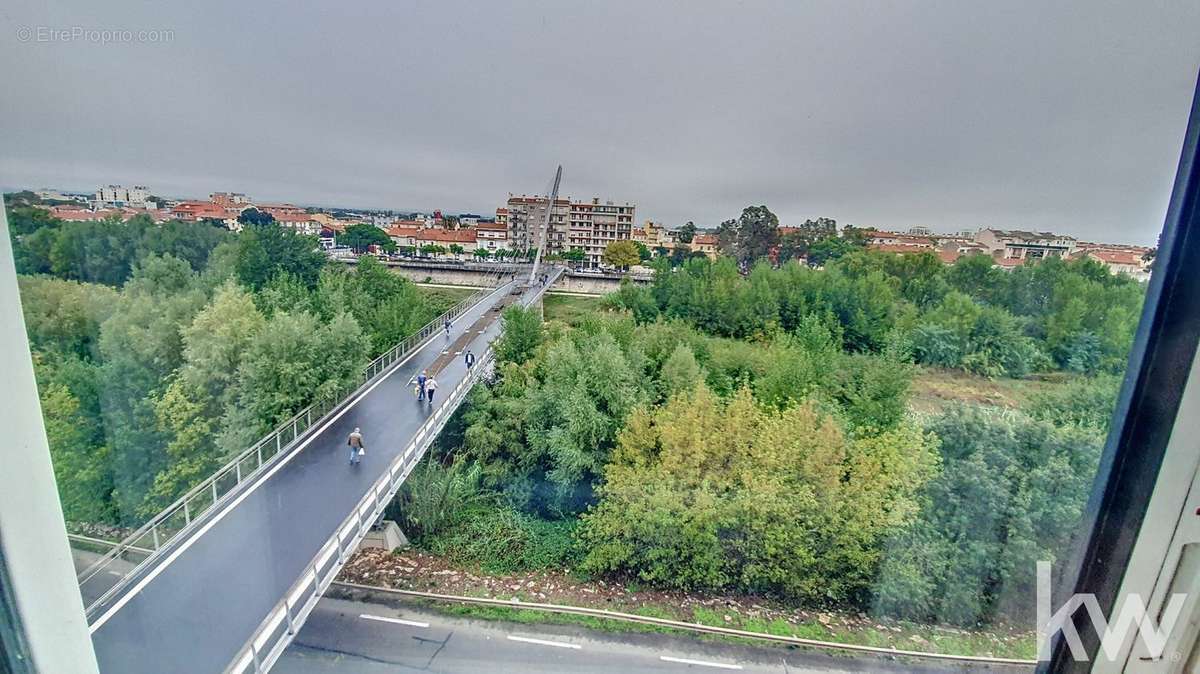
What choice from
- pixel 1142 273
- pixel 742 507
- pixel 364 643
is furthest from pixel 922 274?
pixel 364 643

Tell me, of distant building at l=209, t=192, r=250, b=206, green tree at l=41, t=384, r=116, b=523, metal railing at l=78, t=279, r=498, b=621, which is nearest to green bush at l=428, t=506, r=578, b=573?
metal railing at l=78, t=279, r=498, b=621

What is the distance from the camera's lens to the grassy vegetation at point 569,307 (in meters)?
4.42

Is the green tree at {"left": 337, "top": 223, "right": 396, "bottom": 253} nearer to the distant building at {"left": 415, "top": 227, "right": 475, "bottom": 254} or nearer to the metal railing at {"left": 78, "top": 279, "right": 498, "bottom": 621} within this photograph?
the distant building at {"left": 415, "top": 227, "right": 475, "bottom": 254}

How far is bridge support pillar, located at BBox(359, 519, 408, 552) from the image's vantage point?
2.95m

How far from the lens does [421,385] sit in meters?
4.39

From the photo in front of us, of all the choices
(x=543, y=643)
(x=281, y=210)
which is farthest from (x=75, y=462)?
(x=281, y=210)

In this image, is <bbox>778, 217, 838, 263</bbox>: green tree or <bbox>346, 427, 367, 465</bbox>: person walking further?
<bbox>346, 427, 367, 465</bbox>: person walking

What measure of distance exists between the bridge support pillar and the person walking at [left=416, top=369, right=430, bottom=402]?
1321 millimetres

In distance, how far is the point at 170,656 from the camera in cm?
153

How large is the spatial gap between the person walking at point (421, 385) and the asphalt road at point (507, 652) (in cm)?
220

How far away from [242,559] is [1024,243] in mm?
3517

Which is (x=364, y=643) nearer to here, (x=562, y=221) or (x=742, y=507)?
(x=742, y=507)

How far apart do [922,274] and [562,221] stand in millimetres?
2540

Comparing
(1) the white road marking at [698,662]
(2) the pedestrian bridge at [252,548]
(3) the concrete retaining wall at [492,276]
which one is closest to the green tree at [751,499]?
(1) the white road marking at [698,662]
